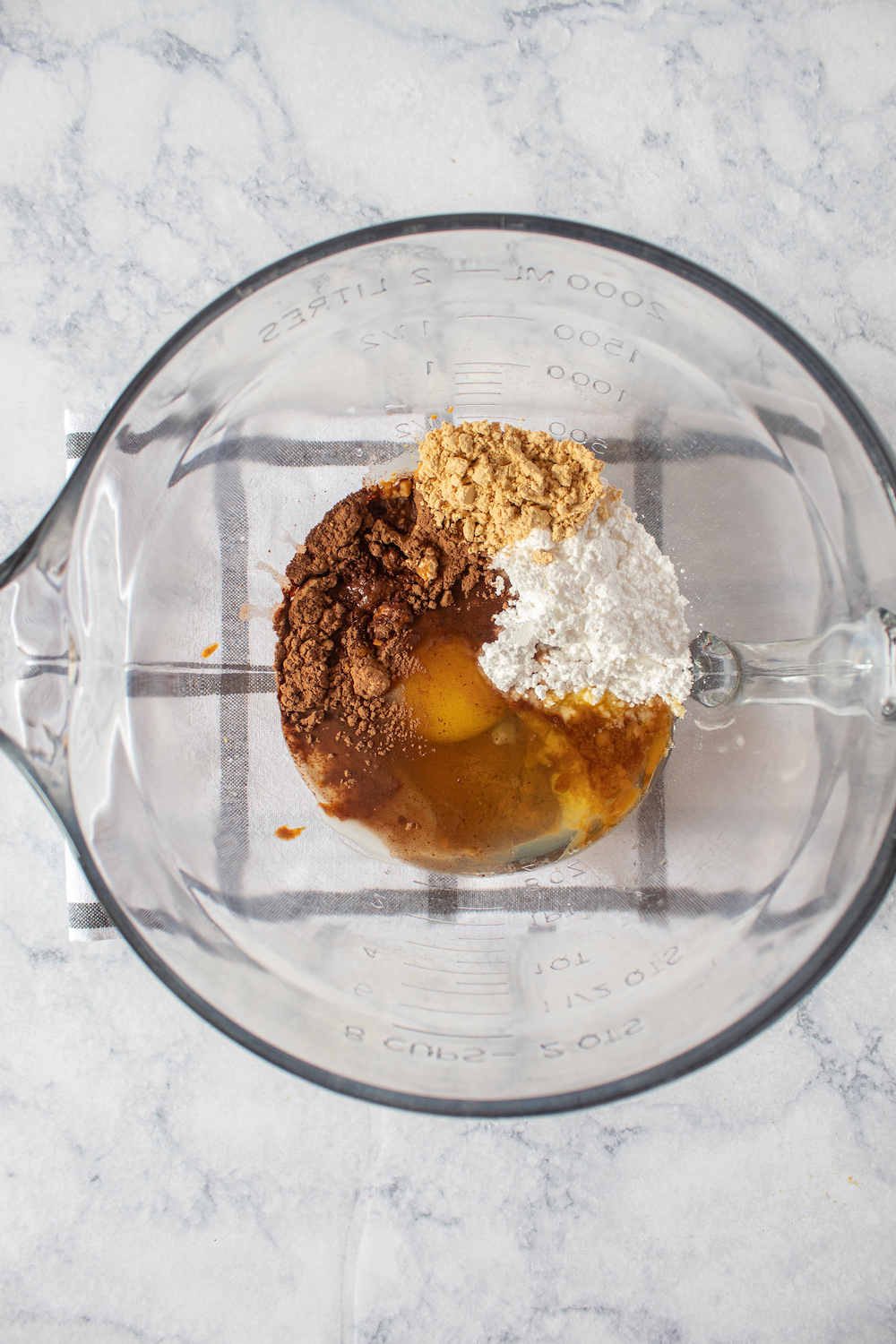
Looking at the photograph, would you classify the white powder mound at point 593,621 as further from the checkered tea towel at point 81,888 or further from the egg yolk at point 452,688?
the checkered tea towel at point 81,888

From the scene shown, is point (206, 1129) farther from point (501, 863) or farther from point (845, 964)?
point (845, 964)

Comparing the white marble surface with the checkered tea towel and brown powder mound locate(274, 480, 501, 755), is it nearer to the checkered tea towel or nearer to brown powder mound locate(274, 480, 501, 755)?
the checkered tea towel

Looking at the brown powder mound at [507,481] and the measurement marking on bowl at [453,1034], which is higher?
the brown powder mound at [507,481]

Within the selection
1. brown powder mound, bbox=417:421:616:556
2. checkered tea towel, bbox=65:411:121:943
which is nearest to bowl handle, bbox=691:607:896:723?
brown powder mound, bbox=417:421:616:556

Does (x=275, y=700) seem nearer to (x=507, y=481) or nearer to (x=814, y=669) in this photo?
(x=507, y=481)

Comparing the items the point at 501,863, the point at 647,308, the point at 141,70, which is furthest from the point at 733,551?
the point at 141,70

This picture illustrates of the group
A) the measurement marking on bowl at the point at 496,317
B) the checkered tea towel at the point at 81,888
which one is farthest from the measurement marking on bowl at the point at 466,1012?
the measurement marking on bowl at the point at 496,317

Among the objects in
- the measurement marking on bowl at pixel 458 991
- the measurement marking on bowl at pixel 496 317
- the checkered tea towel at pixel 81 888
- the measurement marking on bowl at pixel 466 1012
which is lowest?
the measurement marking on bowl at pixel 466 1012
